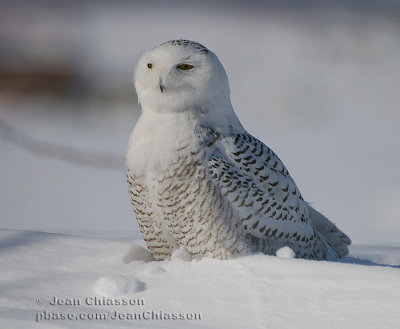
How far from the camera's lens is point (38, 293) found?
167 cm

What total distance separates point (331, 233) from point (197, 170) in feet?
2.38

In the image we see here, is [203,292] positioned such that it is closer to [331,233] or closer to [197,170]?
[197,170]

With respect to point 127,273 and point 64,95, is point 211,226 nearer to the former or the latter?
point 127,273

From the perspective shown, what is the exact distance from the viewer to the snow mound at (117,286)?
1.68m

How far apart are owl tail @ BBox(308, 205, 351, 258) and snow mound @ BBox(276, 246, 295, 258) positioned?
42 centimetres

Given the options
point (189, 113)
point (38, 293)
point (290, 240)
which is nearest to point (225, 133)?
point (189, 113)

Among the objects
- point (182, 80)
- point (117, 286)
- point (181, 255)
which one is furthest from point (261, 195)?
point (117, 286)

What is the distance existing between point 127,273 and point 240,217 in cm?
38

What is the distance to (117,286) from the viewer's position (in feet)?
5.54

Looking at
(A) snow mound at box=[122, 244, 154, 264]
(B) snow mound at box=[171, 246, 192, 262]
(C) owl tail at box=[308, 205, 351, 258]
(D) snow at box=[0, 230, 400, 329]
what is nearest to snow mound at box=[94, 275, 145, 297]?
(D) snow at box=[0, 230, 400, 329]

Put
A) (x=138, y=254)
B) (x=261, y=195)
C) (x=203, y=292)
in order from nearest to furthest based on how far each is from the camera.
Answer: (x=203, y=292), (x=261, y=195), (x=138, y=254)

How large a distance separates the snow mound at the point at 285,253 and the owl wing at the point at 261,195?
5cm

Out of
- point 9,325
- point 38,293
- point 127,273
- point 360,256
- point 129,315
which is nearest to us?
point 9,325

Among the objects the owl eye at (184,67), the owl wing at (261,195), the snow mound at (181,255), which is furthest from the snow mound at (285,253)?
the owl eye at (184,67)
